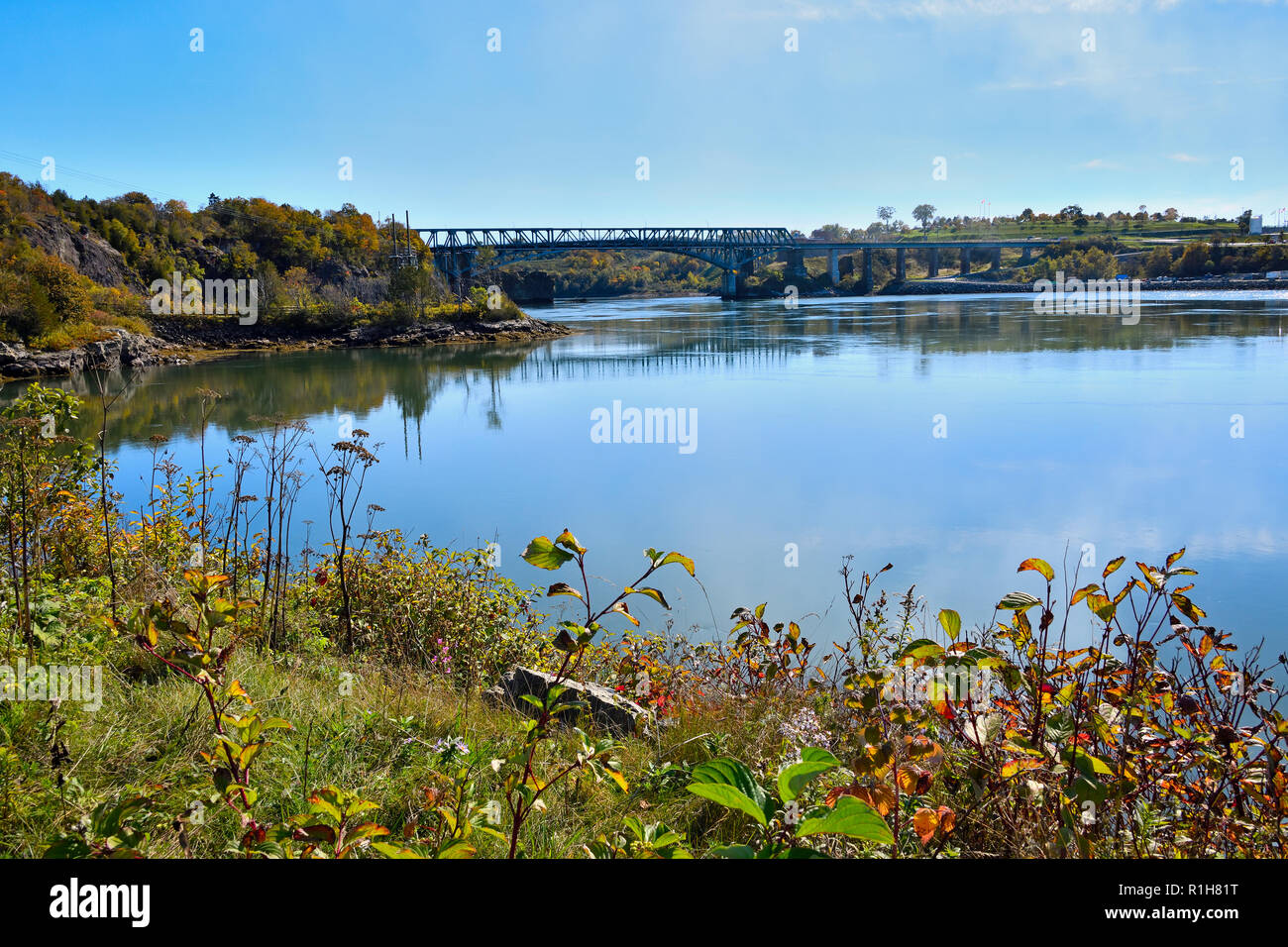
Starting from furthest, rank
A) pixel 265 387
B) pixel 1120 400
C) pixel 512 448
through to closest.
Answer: pixel 265 387 < pixel 1120 400 < pixel 512 448

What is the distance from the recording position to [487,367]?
82.7 ft

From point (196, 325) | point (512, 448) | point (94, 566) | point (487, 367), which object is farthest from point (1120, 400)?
point (196, 325)

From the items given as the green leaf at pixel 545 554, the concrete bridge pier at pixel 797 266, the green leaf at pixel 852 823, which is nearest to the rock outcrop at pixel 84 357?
the green leaf at pixel 545 554

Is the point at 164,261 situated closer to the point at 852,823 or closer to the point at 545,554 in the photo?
the point at 545,554

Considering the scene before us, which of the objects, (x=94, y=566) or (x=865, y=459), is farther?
(x=865, y=459)

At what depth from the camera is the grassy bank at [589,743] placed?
5.22ft

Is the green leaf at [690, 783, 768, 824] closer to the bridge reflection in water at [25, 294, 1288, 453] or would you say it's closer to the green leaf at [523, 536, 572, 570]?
the green leaf at [523, 536, 572, 570]

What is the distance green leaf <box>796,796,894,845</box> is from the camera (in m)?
1.11

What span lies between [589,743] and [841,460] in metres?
8.81

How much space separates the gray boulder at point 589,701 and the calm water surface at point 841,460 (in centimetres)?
209

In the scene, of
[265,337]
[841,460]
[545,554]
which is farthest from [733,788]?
[265,337]

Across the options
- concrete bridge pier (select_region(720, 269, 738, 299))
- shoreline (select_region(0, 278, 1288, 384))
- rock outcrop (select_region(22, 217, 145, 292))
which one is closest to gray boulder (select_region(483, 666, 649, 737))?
shoreline (select_region(0, 278, 1288, 384))
